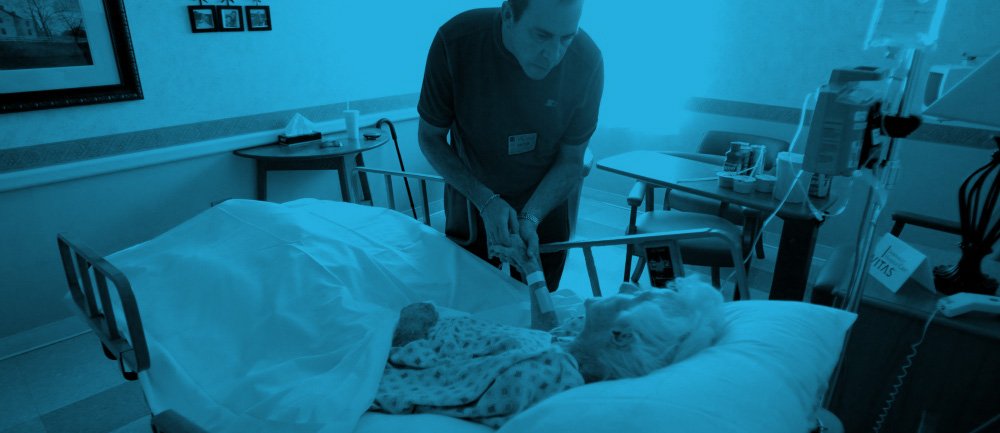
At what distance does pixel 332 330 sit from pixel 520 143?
2.92 feet

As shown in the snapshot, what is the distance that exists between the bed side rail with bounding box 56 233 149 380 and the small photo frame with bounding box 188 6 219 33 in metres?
1.80

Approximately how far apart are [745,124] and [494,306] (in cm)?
288

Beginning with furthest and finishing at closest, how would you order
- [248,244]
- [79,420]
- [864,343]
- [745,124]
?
1. [745,124]
2. [79,420]
3. [248,244]
4. [864,343]

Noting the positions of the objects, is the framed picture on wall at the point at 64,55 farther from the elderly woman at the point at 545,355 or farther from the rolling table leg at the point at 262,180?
the elderly woman at the point at 545,355

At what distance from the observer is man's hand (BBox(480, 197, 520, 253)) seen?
1.65m

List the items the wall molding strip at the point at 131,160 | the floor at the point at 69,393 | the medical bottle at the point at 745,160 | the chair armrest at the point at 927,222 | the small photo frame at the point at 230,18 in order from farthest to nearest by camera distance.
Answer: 1. the small photo frame at the point at 230,18
2. the medical bottle at the point at 745,160
3. the wall molding strip at the point at 131,160
4. the floor at the point at 69,393
5. the chair armrest at the point at 927,222

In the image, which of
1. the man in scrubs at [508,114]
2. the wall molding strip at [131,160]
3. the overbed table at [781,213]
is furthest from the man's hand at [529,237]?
the wall molding strip at [131,160]

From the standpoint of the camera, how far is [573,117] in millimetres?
1899

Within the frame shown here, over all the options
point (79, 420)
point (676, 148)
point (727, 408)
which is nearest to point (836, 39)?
point (676, 148)

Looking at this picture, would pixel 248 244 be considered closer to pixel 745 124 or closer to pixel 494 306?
pixel 494 306

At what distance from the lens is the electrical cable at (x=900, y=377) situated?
54.7 inches

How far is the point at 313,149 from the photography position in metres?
3.15

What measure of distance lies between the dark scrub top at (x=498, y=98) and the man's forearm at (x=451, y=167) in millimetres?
64

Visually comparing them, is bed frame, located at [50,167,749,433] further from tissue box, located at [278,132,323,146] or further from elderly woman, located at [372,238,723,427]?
tissue box, located at [278,132,323,146]
